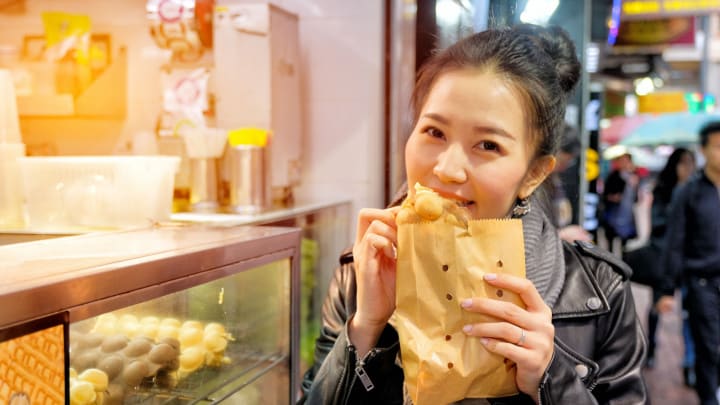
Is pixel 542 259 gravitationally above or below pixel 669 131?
below

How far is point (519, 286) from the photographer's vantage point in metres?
1.16

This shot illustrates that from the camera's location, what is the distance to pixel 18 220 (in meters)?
1.97

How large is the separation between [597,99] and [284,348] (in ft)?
20.6

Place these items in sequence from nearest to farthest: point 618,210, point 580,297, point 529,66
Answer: point 529,66, point 580,297, point 618,210

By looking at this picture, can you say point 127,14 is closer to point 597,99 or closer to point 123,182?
point 123,182

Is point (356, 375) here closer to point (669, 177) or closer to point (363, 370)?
point (363, 370)

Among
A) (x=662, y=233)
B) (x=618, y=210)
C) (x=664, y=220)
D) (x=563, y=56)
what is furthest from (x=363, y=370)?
(x=618, y=210)

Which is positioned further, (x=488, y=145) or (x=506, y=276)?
(x=488, y=145)

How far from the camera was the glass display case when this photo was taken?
3.84ft

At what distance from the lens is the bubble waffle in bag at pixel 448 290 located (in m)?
1.16

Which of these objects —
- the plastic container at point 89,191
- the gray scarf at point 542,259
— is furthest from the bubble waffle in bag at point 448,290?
the plastic container at point 89,191

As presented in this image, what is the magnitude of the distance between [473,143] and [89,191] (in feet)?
3.93

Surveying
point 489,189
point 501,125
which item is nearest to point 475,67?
point 501,125

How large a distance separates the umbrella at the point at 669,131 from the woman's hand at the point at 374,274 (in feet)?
33.6
